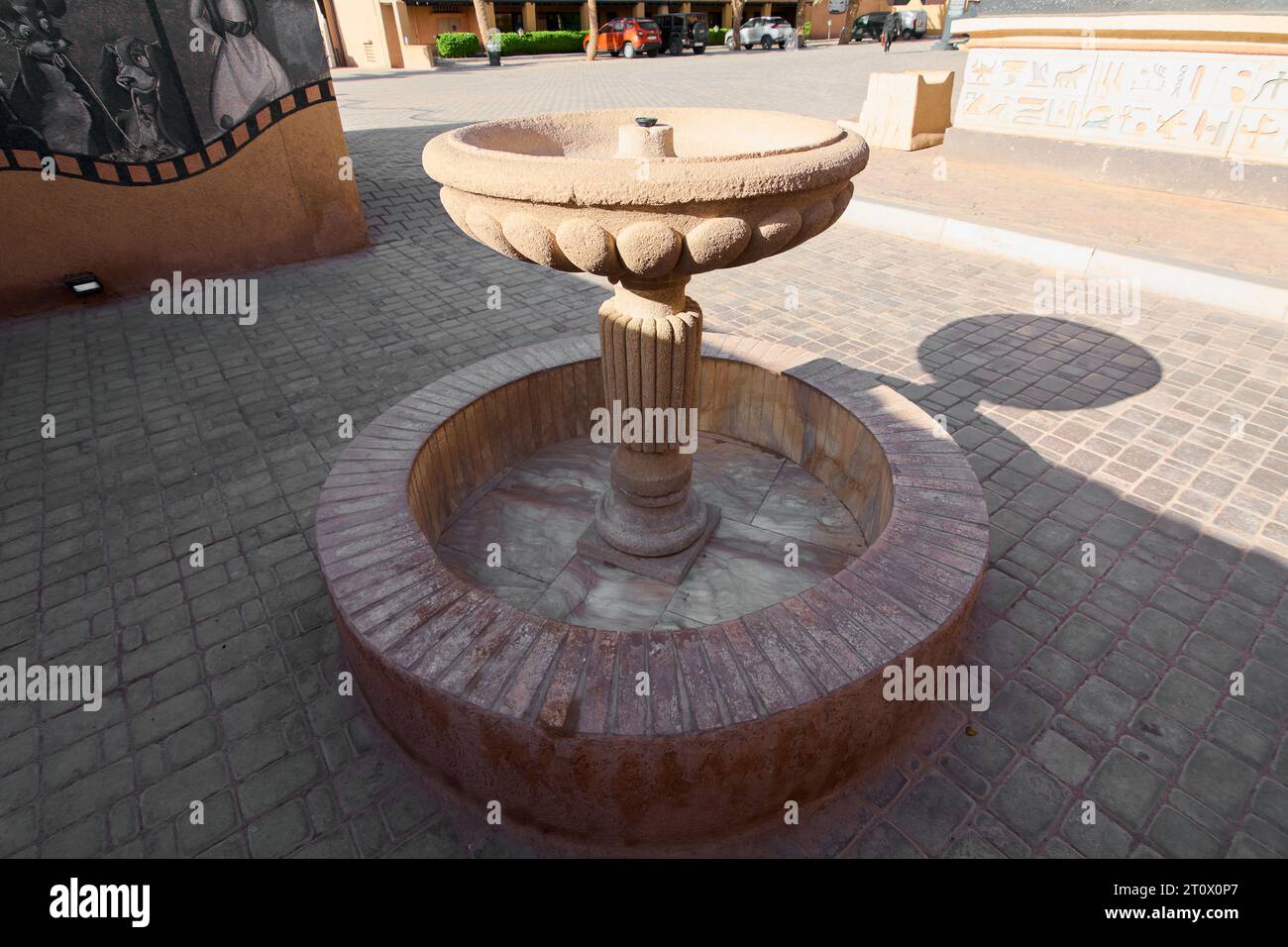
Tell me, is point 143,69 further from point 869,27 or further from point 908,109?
point 869,27

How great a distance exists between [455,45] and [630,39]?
9.00 m

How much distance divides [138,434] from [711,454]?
4.59 metres

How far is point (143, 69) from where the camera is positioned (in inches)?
281

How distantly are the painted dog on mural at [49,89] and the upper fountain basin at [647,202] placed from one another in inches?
275

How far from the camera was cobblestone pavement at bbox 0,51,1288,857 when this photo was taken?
2.73 m

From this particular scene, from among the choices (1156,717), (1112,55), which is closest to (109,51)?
(1156,717)

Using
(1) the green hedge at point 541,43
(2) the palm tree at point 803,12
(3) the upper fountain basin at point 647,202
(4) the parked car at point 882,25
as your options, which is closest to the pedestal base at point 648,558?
(3) the upper fountain basin at point 647,202

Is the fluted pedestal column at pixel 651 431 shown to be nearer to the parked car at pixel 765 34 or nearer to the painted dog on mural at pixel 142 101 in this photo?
the painted dog on mural at pixel 142 101

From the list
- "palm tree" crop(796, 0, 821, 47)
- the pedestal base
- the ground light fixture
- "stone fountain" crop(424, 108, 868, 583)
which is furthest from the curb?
"palm tree" crop(796, 0, 821, 47)

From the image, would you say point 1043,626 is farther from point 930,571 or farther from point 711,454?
point 711,454

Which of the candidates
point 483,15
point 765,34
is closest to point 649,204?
point 483,15

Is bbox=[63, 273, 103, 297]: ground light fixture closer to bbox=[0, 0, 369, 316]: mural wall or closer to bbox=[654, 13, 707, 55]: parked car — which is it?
bbox=[0, 0, 369, 316]: mural wall
